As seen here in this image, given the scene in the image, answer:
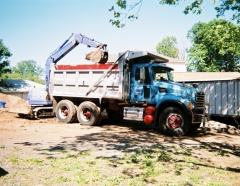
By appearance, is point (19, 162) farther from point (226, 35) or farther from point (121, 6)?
point (226, 35)

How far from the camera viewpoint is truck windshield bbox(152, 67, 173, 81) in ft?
34.3

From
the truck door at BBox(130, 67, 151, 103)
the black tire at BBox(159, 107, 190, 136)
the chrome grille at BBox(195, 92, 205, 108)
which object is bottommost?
the black tire at BBox(159, 107, 190, 136)

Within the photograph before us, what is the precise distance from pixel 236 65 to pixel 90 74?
153ft

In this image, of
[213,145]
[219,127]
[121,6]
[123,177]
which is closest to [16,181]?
[123,177]

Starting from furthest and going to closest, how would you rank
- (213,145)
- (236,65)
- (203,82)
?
(236,65), (203,82), (213,145)

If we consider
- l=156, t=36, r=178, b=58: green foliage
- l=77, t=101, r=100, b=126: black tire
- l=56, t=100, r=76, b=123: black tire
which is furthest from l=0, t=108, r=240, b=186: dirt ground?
l=156, t=36, r=178, b=58: green foliage

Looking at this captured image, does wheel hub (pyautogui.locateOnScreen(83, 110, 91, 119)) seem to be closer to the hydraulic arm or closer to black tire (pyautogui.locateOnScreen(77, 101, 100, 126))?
black tire (pyautogui.locateOnScreen(77, 101, 100, 126))

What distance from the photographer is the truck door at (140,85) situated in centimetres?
1047

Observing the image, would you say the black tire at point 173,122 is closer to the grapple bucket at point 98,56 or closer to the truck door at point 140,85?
the truck door at point 140,85

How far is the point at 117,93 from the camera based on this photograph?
36.4 feet

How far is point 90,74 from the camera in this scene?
39.2 feet

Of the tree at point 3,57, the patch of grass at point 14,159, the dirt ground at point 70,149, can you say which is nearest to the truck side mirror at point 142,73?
the dirt ground at point 70,149

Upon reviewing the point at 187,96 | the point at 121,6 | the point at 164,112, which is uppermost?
the point at 121,6

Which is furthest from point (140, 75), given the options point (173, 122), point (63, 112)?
point (63, 112)
